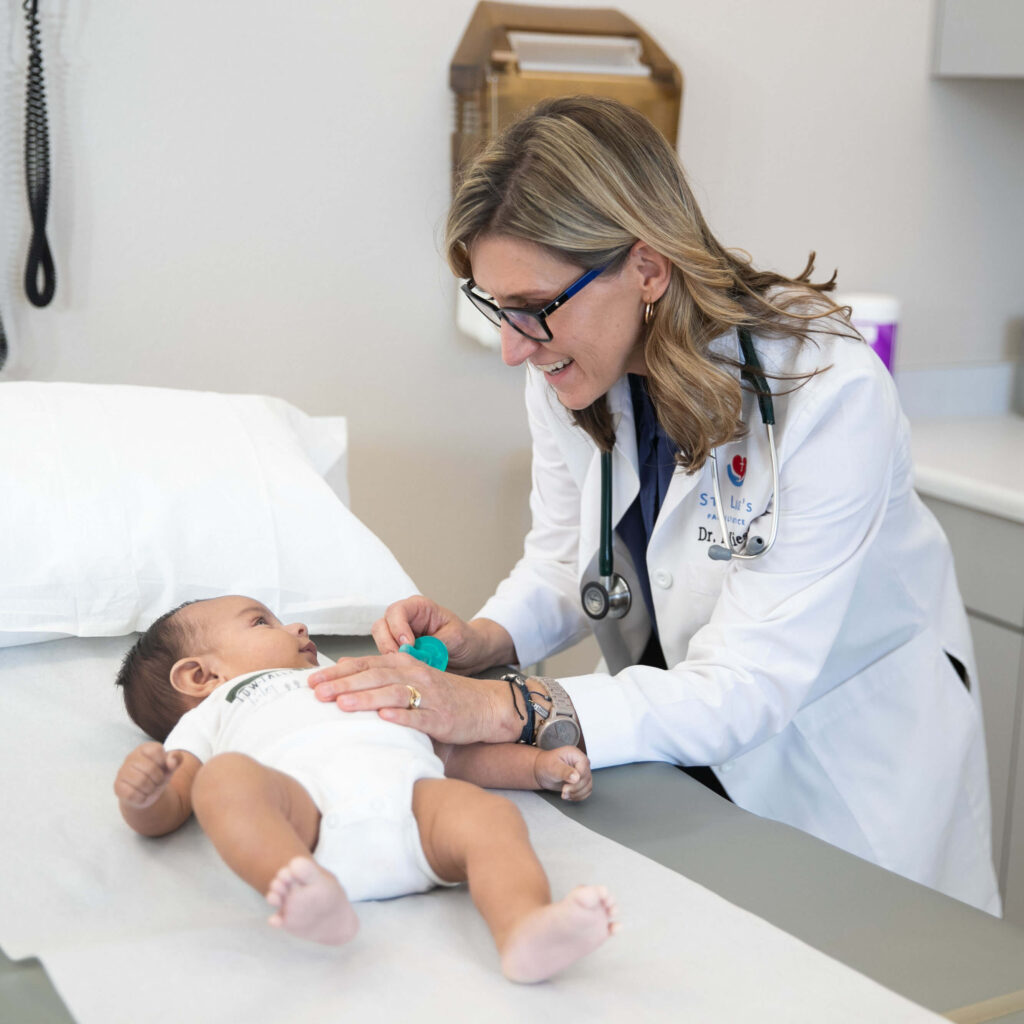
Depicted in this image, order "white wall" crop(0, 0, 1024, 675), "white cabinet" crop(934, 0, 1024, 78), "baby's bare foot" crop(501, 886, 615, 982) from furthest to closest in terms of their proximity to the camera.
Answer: "white cabinet" crop(934, 0, 1024, 78) → "white wall" crop(0, 0, 1024, 675) → "baby's bare foot" crop(501, 886, 615, 982)

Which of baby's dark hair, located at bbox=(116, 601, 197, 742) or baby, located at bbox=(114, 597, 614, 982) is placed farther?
baby's dark hair, located at bbox=(116, 601, 197, 742)

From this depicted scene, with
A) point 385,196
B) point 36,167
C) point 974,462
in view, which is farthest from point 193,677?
point 974,462

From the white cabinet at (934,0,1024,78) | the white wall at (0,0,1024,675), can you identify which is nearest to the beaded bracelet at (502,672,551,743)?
the white wall at (0,0,1024,675)

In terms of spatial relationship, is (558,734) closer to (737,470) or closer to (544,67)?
(737,470)

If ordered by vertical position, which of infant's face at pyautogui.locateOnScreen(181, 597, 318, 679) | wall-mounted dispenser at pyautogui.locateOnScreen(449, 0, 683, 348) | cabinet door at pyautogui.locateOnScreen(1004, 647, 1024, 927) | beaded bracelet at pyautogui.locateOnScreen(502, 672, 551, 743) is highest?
wall-mounted dispenser at pyautogui.locateOnScreen(449, 0, 683, 348)

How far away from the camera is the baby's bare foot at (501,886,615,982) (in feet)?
2.62

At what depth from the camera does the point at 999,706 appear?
2.20 meters

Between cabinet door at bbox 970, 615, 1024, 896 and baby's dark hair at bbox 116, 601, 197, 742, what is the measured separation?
1528mm

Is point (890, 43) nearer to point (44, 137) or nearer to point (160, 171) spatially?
point (160, 171)

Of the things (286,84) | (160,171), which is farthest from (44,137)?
(286,84)

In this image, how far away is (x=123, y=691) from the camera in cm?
132

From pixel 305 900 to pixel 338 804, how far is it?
0.18 meters

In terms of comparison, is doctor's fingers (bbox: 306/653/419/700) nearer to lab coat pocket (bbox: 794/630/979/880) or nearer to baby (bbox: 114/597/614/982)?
baby (bbox: 114/597/614/982)

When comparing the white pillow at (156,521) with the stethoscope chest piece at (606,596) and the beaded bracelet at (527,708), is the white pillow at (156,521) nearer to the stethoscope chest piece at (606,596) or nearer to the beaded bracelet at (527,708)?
the stethoscope chest piece at (606,596)
